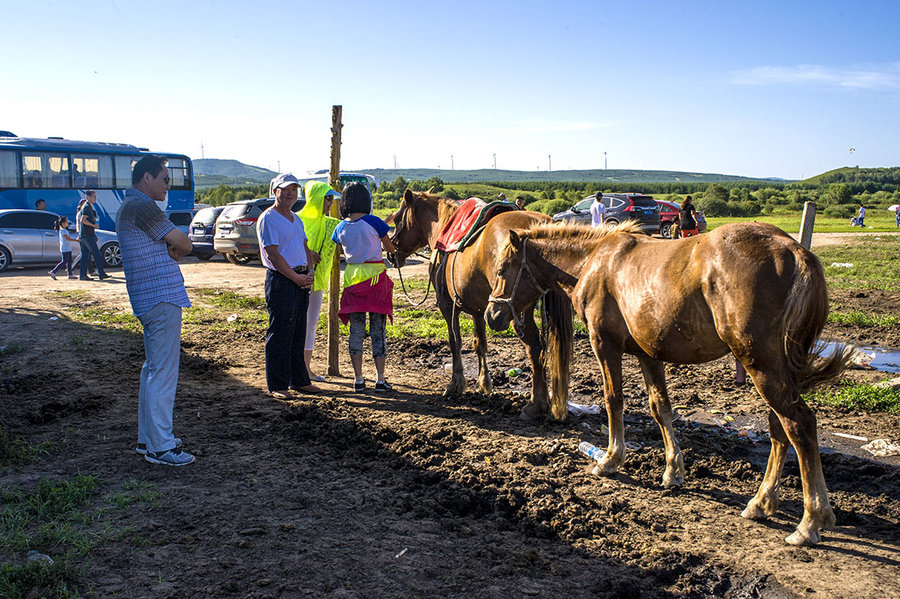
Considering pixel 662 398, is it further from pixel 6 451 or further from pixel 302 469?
pixel 6 451

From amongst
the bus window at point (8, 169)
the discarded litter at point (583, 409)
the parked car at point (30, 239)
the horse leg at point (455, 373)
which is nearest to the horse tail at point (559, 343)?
the discarded litter at point (583, 409)

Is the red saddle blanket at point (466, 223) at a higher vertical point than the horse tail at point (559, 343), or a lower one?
higher

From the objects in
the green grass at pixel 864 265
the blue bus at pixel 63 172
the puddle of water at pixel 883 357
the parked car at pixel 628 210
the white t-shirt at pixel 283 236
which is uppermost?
the blue bus at pixel 63 172

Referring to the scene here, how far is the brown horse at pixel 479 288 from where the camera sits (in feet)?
18.7

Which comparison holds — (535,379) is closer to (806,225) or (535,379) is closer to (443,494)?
(443,494)

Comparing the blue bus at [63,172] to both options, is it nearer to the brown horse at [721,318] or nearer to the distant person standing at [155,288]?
the distant person standing at [155,288]

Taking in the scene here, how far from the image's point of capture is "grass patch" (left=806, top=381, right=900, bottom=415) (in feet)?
20.0

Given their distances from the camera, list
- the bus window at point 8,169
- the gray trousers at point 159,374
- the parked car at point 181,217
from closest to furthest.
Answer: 1. the gray trousers at point 159,374
2. the bus window at point 8,169
3. the parked car at point 181,217

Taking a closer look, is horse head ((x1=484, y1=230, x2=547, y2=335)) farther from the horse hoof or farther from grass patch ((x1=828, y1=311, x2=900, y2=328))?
grass patch ((x1=828, y1=311, x2=900, y2=328))

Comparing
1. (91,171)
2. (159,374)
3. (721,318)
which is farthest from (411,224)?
(91,171)

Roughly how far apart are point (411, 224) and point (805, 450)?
16.2 feet

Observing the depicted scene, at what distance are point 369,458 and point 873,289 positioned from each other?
38.1 feet

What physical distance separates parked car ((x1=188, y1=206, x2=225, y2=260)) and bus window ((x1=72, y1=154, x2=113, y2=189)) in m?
4.32

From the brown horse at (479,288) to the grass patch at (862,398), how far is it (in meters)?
2.57
